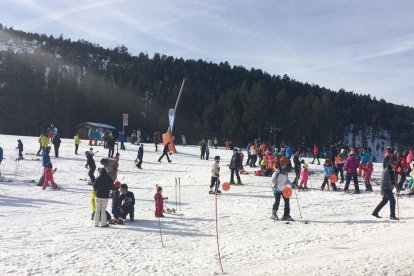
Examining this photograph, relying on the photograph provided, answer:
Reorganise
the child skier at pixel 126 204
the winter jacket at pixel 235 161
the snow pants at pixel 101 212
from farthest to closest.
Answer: the winter jacket at pixel 235 161 < the child skier at pixel 126 204 < the snow pants at pixel 101 212

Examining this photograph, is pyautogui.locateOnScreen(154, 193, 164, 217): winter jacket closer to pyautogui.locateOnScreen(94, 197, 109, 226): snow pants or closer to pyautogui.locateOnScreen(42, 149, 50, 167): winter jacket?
pyautogui.locateOnScreen(94, 197, 109, 226): snow pants

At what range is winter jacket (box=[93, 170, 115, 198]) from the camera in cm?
1128

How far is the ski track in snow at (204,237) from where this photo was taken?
8.04 meters

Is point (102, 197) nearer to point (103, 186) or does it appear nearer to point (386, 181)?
point (103, 186)

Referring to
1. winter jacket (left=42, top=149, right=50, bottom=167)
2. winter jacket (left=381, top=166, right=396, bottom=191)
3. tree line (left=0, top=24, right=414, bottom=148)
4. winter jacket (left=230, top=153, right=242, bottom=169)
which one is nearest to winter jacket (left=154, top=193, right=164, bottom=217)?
winter jacket (left=381, top=166, right=396, bottom=191)

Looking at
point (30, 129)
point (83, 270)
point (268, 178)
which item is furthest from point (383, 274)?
point (30, 129)

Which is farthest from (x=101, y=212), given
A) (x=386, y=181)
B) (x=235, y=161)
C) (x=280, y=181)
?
(x=235, y=161)

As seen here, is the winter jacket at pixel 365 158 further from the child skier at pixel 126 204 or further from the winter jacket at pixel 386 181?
the child skier at pixel 126 204

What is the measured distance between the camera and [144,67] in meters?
112

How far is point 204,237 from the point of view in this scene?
10492 mm

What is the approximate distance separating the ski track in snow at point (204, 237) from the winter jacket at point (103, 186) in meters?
0.92

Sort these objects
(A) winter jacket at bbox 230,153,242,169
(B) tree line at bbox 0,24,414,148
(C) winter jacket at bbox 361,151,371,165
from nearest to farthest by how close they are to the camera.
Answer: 1. (A) winter jacket at bbox 230,153,242,169
2. (C) winter jacket at bbox 361,151,371,165
3. (B) tree line at bbox 0,24,414,148

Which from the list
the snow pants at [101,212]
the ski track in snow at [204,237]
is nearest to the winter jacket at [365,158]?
the ski track in snow at [204,237]

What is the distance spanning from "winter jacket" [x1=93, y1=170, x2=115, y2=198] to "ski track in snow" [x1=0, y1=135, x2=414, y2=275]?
92 cm
